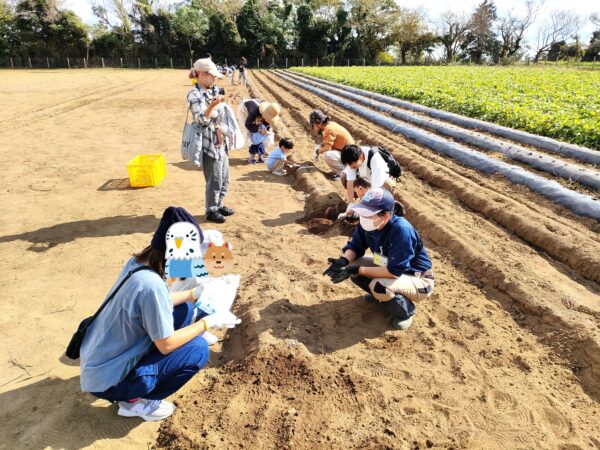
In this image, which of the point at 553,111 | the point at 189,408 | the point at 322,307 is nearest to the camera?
the point at 189,408

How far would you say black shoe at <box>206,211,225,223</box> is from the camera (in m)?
5.05

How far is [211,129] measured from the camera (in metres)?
4.65

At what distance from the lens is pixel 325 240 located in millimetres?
4789

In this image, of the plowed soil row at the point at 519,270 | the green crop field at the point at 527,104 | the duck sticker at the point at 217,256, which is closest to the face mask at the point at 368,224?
the duck sticker at the point at 217,256

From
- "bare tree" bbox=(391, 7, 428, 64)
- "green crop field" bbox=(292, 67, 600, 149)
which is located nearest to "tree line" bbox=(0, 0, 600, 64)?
"bare tree" bbox=(391, 7, 428, 64)

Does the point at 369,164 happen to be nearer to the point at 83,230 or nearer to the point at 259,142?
the point at 83,230

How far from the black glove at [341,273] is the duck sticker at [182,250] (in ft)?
4.11

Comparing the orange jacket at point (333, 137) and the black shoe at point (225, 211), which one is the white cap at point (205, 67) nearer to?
the black shoe at point (225, 211)

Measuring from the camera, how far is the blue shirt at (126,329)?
6.45 ft

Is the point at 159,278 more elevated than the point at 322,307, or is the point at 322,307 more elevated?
the point at 159,278

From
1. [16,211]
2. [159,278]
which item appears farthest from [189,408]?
[16,211]

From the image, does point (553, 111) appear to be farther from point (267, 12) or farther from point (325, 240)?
point (267, 12)

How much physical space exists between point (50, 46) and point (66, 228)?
137ft

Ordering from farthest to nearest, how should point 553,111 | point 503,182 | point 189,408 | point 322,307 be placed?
1. point 553,111
2. point 503,182
3. point 322,307
4. point 189,408
